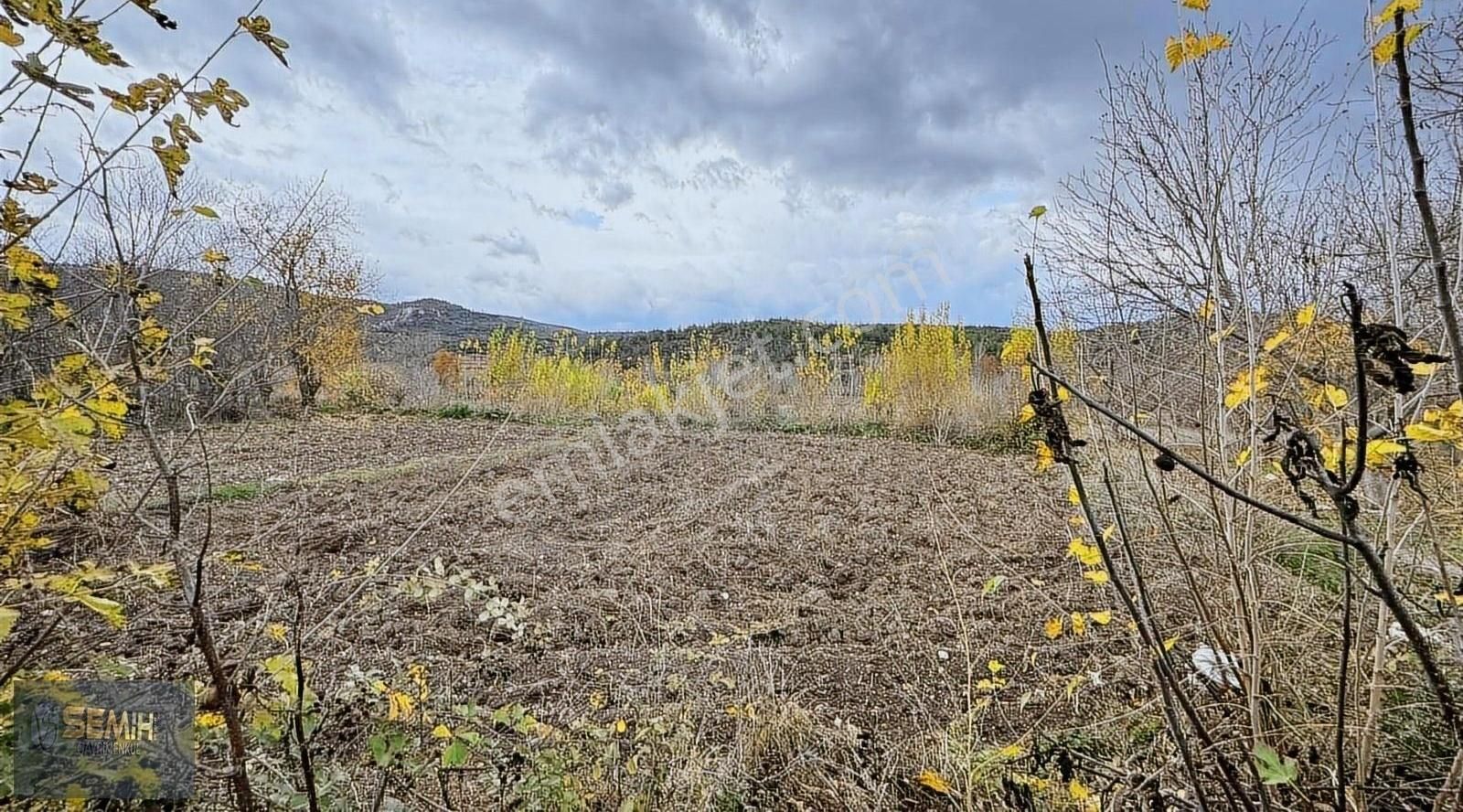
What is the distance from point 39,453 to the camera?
1047 millimetres

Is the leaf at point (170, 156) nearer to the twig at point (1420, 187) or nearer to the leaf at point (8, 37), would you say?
the leaf at point (8, 37)

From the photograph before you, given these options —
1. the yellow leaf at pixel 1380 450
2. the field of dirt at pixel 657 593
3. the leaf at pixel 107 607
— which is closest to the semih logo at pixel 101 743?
the field of dirt at pixel 657 593

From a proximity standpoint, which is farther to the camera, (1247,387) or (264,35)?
(1247,387)

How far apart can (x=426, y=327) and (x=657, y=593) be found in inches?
733

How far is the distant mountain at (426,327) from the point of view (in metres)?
13.0

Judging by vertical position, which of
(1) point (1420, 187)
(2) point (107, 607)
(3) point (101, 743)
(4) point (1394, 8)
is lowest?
(3) point (101, 743)

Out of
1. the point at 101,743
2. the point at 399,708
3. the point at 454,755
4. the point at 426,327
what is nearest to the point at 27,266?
the point at 101,743

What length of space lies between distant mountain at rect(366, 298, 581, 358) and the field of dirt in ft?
18.6

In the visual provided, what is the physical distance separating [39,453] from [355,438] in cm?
774

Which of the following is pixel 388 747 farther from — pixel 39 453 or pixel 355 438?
pixel 355 438

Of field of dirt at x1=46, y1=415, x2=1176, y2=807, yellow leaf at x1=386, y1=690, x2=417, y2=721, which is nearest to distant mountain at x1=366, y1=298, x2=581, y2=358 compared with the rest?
field of dirt at x1=46, y1=415, x2=1176, y2=807

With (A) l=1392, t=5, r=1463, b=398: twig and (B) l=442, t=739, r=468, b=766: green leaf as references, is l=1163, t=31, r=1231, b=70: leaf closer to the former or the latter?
(A) l=1392, t=5, r=1463, b=398: twig

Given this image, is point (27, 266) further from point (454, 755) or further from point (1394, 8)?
point (1394, 8)

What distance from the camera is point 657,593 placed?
336 centimetres
